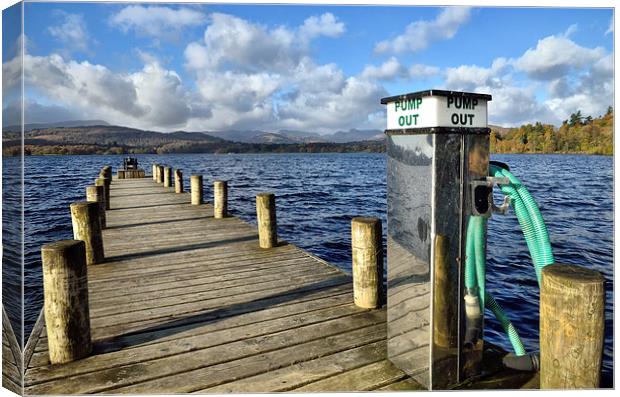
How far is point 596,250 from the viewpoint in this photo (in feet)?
Result: 43.3

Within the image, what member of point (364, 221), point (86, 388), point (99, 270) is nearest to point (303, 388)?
point (86, 388)

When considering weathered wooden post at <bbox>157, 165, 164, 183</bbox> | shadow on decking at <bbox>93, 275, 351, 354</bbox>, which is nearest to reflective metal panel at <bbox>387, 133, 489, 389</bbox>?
shadow on decking at <bbox>93, 275, 351, 354</bbox>

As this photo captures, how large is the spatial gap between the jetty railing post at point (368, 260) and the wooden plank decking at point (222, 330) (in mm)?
154

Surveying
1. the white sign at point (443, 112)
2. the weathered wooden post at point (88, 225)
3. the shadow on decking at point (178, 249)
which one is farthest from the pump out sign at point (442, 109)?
the shadow on decking at point (178, 249)

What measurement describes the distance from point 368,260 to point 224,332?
1.54m

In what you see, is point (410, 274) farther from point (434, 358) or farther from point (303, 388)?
point (303, 388)

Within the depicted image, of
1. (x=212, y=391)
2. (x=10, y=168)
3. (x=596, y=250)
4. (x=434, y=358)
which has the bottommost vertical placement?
(x=596, y=250)

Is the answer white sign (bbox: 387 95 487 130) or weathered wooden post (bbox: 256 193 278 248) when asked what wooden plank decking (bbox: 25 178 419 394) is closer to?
weathered wooden post (bbox: 256 193 278 248)

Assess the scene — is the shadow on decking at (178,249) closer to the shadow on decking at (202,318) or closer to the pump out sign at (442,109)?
the shadow on decking at (202,318)

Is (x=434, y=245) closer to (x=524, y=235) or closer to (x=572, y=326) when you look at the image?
(x=524, y=235)

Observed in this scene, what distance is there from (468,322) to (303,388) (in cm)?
123

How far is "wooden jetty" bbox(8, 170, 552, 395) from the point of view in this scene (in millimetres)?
3225

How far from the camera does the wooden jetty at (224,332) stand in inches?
127

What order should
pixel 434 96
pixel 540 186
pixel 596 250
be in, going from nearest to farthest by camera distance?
pixel 434 96 < pixel 596 250 < pixel 540 186
